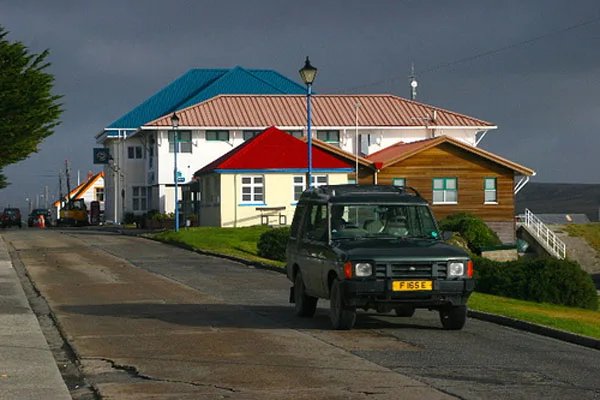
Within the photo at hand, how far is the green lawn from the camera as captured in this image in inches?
650

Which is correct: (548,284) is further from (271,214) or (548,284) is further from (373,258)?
(271,214)

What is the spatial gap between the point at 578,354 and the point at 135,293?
35.0ft

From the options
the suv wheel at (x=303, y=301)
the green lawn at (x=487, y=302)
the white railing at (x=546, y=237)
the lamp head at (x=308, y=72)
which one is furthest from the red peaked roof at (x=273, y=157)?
the suv wheel at (x=303, y=301)

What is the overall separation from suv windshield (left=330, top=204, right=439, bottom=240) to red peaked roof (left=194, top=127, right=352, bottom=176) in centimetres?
3914

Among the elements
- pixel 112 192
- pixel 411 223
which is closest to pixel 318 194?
pixel 411 223

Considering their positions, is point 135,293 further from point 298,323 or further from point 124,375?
point 124,375

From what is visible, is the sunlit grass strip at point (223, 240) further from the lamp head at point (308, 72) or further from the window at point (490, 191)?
the window at point (490, 191)

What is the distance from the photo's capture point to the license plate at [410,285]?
14.1 metres

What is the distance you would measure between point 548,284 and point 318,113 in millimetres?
56227

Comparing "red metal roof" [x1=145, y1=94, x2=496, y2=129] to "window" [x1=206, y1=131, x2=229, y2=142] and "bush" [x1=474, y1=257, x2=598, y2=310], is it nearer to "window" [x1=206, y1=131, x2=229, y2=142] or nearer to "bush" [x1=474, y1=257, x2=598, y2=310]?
"window" [x1=206, y1=131, x2=229, y2=142]

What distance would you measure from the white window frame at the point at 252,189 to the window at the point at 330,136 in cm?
2346

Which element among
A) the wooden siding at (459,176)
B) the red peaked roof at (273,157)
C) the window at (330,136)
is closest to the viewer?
the red peaked roof at (273,157)

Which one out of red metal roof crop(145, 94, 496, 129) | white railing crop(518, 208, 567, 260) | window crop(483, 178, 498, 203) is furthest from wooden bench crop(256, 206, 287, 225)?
red metal roof crop(145, 94, 496, 129)

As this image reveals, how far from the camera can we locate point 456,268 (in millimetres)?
14305
